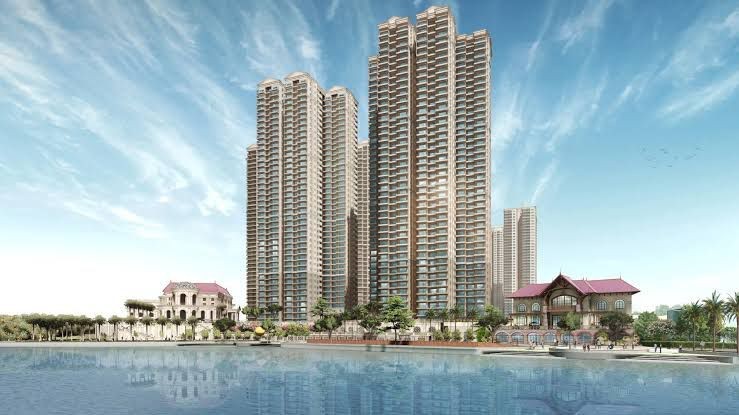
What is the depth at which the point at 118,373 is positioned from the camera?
5991 cm

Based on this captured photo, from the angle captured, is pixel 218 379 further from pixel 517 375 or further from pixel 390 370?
pixel 517 375

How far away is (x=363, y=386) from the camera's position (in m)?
48.4

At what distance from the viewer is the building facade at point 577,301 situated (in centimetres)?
11731

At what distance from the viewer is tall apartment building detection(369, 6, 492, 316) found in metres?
137

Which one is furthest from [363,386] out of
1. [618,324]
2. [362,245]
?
[362,245]

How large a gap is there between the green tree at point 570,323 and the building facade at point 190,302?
330 feet

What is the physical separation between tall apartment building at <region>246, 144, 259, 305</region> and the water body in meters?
96.6

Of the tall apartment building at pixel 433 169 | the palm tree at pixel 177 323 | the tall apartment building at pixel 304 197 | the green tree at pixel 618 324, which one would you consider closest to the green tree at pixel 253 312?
the tall apartment building at pixel 304 197

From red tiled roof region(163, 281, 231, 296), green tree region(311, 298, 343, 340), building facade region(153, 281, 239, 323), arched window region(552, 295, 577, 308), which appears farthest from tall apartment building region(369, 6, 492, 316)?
red tiled roof region(163, 281, 231, 296)

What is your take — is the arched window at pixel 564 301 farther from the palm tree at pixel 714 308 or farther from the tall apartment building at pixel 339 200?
the tall apartment building at pixel 339 200

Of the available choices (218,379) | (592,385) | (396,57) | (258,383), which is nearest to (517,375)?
(592,385)

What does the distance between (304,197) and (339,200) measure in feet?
Result: 39.5

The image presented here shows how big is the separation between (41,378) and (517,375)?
159 ft

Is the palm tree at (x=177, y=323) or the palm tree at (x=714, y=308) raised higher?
the palm tree at (x=714, y=308)
